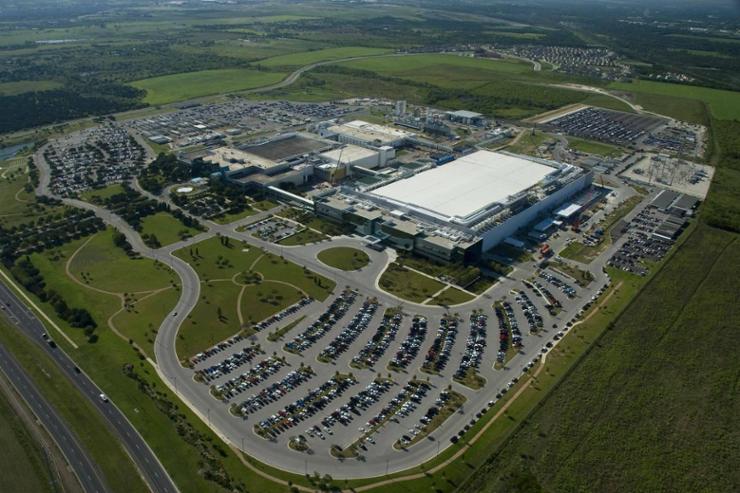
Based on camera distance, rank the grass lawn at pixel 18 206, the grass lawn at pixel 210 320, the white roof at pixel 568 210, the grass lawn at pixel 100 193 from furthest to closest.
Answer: the grass lawn at pixel 100 193
the white roof at pixel 568 210
the grass lawn at pixel 18 206
the grass lawn at pixel 210 320

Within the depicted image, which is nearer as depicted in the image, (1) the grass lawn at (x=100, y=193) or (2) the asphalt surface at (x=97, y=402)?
(2) the asphalt surface at (x=97, y=402)

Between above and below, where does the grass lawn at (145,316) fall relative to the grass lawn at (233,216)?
above

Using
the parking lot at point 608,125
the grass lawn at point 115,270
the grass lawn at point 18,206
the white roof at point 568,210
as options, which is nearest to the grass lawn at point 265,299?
the grass lawn at point 115,270

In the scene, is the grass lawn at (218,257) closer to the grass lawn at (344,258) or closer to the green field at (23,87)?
the grass lawn at (344,258)

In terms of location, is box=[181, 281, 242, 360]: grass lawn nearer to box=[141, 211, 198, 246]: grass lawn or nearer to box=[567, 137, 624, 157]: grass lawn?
box=[141, 211, 198, 246]: grass lawn

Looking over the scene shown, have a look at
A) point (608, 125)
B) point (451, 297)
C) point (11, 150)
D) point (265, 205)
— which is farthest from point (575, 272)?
point (11, 150)

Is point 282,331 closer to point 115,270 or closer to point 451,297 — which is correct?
point 451,297
